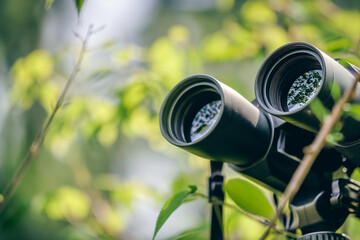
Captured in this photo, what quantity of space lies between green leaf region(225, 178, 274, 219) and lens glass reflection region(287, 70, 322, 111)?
0.32 ft

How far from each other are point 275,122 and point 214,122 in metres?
0.08

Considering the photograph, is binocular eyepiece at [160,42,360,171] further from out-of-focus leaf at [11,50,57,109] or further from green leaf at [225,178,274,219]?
out-of-focus leaf at [11,50,57,109]

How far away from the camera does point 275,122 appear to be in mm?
469

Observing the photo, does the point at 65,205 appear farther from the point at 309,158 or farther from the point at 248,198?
the point at 309,158

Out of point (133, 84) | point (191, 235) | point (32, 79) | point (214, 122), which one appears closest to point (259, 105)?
point (214, 122)

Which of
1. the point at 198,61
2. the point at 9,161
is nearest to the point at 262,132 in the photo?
the point at 198,61

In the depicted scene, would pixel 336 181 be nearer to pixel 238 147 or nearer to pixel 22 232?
pixel 238 147

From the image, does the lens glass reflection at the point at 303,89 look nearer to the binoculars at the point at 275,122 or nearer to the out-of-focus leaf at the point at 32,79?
the binoculars at the point at 275,122

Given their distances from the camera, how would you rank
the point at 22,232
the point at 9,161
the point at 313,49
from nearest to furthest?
the point at 313,49 → the point at 9,161 → the point at 22,232

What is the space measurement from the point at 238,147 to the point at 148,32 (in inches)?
163

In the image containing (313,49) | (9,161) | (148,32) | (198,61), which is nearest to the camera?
(313,49)

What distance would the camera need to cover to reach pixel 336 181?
432 millimetres

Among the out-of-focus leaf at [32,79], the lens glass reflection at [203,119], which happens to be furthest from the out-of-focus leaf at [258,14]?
the lens glass reflection at [203,119]

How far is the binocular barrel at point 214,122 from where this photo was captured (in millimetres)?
406
